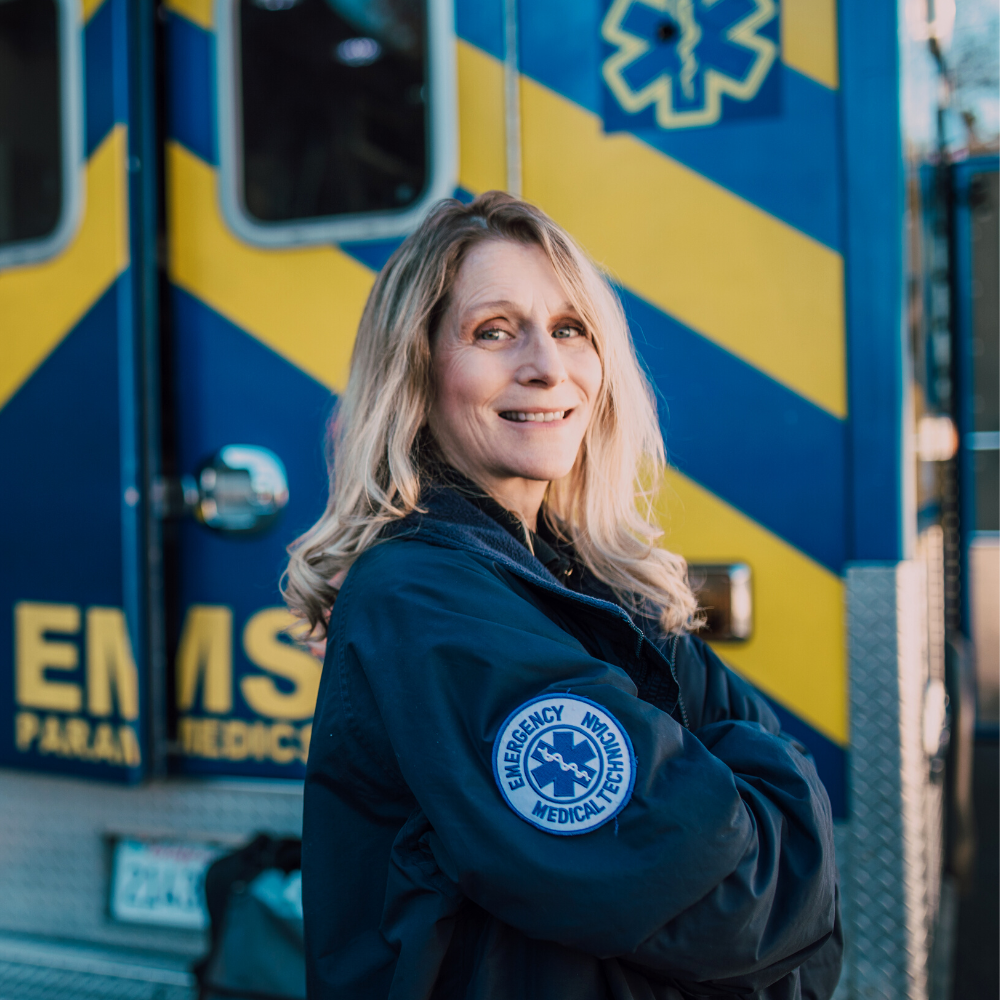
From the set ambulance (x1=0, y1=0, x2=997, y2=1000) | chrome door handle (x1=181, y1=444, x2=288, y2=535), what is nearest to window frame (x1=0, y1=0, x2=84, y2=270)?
ambulance (x1=0, y1=0, x2=997, y2=1000)

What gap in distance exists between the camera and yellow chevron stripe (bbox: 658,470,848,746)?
1566mm

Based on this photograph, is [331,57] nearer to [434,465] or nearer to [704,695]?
[434,465]

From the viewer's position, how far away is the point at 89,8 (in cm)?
185

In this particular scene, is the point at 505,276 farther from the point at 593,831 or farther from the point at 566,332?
the point at 593,831

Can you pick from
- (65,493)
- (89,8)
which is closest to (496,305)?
(65,493)

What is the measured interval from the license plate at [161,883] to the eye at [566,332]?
1.23 meters

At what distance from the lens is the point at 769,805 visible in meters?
0.89

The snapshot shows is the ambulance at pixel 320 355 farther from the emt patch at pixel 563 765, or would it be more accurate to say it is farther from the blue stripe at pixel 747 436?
the emt patch at pixel 563 765

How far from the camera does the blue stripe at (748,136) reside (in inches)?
61.1

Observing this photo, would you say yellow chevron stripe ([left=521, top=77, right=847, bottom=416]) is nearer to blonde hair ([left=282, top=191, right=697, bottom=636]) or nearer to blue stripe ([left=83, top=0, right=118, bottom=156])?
blonde hair ([left=282, top=191, right=697, bottom=636])

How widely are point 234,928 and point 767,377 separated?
4.15ft

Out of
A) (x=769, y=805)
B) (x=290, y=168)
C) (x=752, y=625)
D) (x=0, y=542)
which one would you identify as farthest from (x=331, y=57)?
(x=769, y=805)

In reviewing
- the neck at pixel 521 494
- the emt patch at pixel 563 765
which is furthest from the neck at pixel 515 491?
the emt patch at pixel 563 765

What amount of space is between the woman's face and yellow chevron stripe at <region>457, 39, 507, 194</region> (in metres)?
0.59
